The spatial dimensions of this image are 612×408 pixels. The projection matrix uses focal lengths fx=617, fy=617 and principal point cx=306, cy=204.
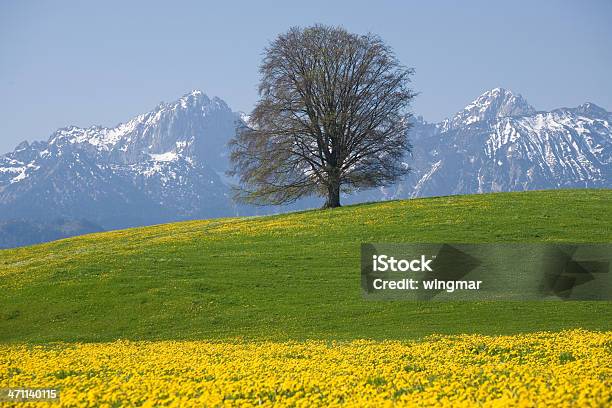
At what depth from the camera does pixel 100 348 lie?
21141 millimetres

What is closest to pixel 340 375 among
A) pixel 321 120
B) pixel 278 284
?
pixel 278 284

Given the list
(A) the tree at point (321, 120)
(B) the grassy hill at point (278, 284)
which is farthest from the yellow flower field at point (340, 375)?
(A) the tree at point (321, 120)

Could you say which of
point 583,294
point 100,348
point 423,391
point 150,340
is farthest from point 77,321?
point 583,294

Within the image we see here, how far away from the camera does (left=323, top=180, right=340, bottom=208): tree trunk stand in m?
55.6

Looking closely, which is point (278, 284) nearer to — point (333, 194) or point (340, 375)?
point (340, 375)

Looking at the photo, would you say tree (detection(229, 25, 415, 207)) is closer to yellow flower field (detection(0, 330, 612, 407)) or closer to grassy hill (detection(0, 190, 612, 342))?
grassy hill (detection(0, 190, 612, 342))

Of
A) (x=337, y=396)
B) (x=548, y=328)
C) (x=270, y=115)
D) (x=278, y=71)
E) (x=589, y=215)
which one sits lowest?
(x=548, y=328)

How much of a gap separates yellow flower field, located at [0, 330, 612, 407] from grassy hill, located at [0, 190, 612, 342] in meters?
7.26

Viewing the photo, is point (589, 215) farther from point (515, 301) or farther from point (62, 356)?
point (62, 356)

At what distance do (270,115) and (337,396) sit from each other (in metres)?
46.0

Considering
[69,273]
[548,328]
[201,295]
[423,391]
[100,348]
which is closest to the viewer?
[423,391]

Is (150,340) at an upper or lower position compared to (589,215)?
lower

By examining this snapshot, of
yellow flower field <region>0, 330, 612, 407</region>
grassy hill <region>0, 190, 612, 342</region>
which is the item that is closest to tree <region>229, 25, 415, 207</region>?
grassy hill <region>0, 190, 612, 342</region>

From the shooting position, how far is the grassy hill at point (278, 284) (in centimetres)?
2556
